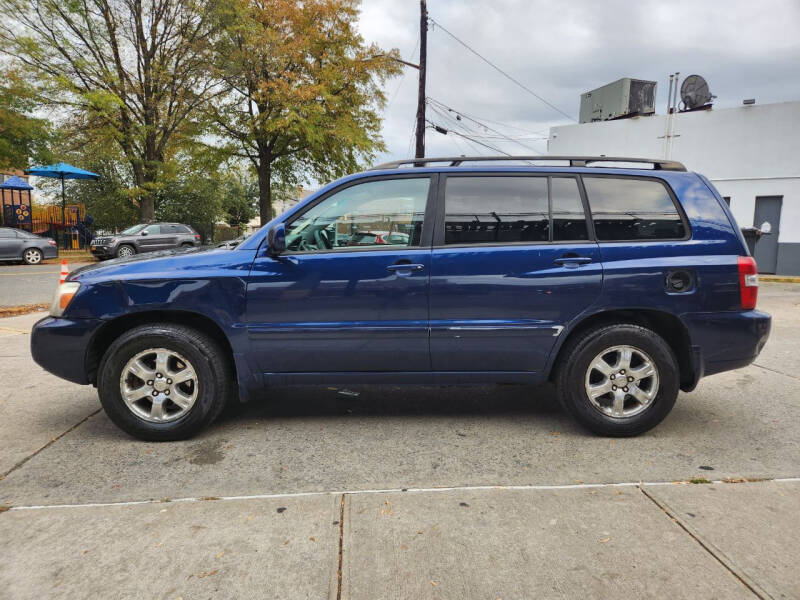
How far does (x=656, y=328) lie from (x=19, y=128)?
21.0 metres

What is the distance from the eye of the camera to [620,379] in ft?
11.6

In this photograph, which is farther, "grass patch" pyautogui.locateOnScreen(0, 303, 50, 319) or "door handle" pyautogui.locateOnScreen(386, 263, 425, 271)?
"grass patch" pyautogui.locateOnScreen(0, 303, 50, 319)

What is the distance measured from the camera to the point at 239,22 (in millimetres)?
21188

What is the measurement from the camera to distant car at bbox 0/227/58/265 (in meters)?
17.6

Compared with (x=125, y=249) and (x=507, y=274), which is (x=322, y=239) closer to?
(x=507, y=274)

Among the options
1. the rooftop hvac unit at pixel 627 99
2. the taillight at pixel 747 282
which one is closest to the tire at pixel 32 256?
the taillight at pixel 747 282

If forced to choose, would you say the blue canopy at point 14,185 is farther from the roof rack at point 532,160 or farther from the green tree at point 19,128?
the roof rack at point 532,160

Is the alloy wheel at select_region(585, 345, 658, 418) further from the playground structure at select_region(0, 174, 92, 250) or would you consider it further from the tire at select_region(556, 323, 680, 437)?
the playground structure at select_region(0, 174, 92, 250)

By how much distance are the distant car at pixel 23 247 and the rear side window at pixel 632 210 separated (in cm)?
1971

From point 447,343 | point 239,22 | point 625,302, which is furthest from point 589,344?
point 239,22

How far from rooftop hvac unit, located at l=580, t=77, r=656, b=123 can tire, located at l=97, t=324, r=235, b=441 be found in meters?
20.6

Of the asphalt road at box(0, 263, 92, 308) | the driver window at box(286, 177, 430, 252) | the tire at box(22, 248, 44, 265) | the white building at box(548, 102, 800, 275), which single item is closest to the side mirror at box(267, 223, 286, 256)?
the driver window at box(286, 177, 430, 252)

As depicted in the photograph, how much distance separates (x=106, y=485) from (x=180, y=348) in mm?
885

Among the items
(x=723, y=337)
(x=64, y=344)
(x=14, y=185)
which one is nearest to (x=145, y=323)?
(x=64, y=344)
